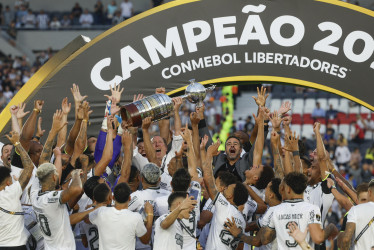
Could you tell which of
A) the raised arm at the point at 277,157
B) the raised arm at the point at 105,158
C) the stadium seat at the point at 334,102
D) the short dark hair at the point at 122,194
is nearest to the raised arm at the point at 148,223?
the short dark hair at the point at 122,194

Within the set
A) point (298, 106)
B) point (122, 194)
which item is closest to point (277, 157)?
point (122, 194)

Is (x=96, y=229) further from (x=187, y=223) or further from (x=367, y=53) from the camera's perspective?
(x=367, y=53)

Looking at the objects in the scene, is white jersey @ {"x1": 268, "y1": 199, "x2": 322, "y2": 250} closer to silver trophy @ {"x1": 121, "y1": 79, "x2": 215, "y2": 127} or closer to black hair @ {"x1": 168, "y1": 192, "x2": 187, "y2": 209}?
black hair @ {"x1": 168, "y1": 192, "x2": 187, "y2": 209}

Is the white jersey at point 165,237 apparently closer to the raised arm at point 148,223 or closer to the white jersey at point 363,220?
the raised arm at point 148,223

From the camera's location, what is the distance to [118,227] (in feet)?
23.5

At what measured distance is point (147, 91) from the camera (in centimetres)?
1002

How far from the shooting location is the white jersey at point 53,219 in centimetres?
730

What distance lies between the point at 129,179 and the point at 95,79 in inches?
87.4

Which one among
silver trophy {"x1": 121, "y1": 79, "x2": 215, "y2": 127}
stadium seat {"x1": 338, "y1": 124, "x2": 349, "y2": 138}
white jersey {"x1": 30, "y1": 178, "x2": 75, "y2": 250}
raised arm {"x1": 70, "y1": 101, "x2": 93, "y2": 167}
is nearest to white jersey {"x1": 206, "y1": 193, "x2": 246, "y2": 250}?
white jersey {"x1": 30, "y1": 178, "x2": 75, "y2": 250}

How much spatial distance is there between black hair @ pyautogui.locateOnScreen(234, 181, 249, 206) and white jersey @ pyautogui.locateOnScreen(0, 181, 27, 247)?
2247 millimetres

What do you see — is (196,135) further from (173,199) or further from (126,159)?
(173,199)

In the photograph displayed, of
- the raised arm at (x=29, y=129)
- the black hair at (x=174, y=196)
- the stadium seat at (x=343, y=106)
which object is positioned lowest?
the black hair at (x=174, y=196)

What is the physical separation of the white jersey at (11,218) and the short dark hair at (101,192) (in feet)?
2.99

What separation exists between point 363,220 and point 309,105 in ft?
54.2
